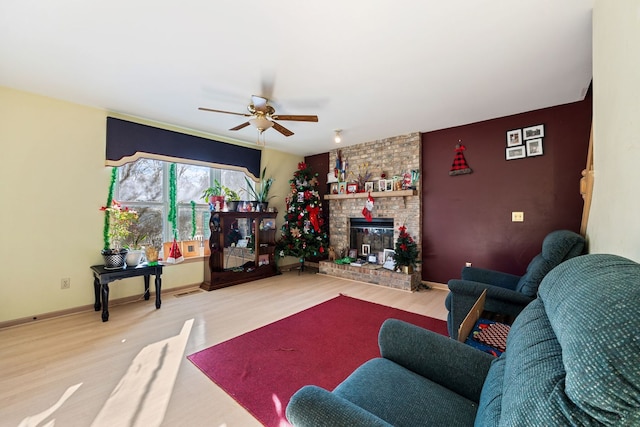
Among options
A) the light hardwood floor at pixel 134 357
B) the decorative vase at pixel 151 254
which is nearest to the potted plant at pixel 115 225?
the decorative vase at pixel 151 254

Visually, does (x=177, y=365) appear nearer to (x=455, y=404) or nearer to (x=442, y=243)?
(x=455, y=404)

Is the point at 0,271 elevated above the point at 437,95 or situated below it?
below

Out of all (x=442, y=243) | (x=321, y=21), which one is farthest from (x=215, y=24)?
(x=442, y=243)

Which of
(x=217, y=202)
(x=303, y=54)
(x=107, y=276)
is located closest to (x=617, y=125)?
(x=303, y=54)

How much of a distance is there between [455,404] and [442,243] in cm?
345

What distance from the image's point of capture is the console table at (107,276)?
2.95 metres

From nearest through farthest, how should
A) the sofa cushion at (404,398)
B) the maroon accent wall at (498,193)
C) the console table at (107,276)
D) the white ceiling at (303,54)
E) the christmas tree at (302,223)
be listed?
1. the sofa cushion at (404,398)
2. the white ceiling at (303,54)
3. the console table at (107,276)
4. the maroon accent wall at (498,193)
5. the christmas tree at (302,223)

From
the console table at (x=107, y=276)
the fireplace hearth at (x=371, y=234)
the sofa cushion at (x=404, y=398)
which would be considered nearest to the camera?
the sofa cushion at (x=404, y=398)

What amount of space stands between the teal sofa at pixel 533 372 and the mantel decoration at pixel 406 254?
9.64 ft

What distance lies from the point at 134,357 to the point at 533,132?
5.05 m

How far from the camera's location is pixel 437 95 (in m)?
2.97

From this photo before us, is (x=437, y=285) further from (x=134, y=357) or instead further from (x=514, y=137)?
(x=134, y=357)

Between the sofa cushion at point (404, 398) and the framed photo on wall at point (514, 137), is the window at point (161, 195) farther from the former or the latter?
the framed photo on wall at point (514, 137)

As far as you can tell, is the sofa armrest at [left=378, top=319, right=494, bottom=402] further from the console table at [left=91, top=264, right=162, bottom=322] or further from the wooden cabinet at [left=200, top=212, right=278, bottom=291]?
the wooden cabinet at [left=200, top=212, right=278, bottom=291]
